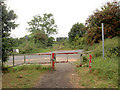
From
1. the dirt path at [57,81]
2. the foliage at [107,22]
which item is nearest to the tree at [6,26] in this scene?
the dirt path at [57,81]

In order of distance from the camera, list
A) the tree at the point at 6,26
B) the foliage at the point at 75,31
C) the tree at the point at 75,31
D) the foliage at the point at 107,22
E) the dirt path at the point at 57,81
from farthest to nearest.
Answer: the tree at the point at 75,31
the foliage at the point at 75,31
the foliage at the point at 107,22
the tree at the point at 6,26
the dirt path at the point at 57,81

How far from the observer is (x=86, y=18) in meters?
15.9

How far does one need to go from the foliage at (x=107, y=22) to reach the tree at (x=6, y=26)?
903 cm

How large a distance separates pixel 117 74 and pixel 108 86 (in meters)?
1.02

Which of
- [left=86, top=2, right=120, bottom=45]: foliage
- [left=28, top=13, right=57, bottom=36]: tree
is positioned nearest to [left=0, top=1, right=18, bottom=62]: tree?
[left=86, top=2, right=120, bottom=45]: foliage

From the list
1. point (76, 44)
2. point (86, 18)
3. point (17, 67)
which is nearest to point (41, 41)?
point (76, 44)

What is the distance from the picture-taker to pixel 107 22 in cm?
1378

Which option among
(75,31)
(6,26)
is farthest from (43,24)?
(6,26)

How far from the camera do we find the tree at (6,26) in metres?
6.63

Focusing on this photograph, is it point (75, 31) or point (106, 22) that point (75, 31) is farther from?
point (106, 22)

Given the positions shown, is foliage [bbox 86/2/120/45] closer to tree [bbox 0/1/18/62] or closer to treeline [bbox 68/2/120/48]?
treeline [bbox 68/2/120/48]

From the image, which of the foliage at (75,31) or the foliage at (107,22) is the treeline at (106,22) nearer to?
the foliage at (107,22)

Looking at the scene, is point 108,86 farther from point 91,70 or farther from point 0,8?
point 0,8

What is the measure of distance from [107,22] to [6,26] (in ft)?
34.7
